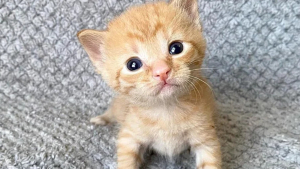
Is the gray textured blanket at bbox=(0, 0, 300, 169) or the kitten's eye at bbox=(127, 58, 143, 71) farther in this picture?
the gray textured blanket at bbox=(0, 0, 300, 169)

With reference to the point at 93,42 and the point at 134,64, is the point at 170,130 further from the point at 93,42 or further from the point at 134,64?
the point at 93,42

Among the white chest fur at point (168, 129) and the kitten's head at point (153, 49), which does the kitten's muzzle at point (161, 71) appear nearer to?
the kitten's head at point (153, 49)

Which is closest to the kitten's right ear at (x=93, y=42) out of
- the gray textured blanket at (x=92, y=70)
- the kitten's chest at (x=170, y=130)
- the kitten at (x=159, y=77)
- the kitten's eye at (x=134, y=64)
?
the kitten at (x=159, y=77)

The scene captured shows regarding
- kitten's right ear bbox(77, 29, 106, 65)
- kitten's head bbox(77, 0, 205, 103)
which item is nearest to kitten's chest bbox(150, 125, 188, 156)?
kitten's head bbox(77, 0, 205, 103)

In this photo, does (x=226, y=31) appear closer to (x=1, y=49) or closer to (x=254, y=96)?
(x=254, y=96)

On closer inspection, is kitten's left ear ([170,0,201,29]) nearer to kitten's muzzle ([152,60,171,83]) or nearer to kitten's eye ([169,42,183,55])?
kitten's eye ([169,42,183,55])

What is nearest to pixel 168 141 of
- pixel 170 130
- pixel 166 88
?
pixel 170 130

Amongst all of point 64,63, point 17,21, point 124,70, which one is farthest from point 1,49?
point 124,70
